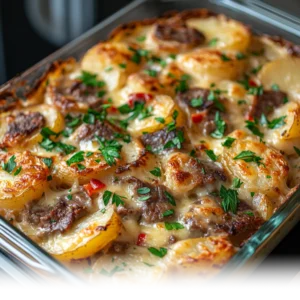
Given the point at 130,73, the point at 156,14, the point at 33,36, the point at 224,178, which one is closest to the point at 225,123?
the point at 224,178

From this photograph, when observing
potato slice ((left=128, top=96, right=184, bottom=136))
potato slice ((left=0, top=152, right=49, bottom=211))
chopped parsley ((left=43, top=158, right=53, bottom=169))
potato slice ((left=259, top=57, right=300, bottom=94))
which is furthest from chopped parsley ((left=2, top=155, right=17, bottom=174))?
potato slice ((left=259, top=57, right=300, bottom=94))

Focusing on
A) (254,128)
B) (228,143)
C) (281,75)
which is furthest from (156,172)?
(281,75)

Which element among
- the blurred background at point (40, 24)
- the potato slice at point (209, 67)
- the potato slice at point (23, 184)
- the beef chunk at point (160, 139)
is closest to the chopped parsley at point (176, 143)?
the beef chunk at point (160, 139)

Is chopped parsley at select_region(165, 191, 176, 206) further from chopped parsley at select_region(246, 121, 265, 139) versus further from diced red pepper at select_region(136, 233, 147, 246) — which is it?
chopped parsley at select_region(246, 121, 265, 139)

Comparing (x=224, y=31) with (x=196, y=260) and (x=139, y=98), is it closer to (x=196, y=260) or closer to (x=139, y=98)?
(x=139, y=98)

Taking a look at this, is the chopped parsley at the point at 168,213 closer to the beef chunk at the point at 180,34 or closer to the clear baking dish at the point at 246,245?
the clear baking dish at the point at 246,245

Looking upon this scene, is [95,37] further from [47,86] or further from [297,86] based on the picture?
[297,86]
